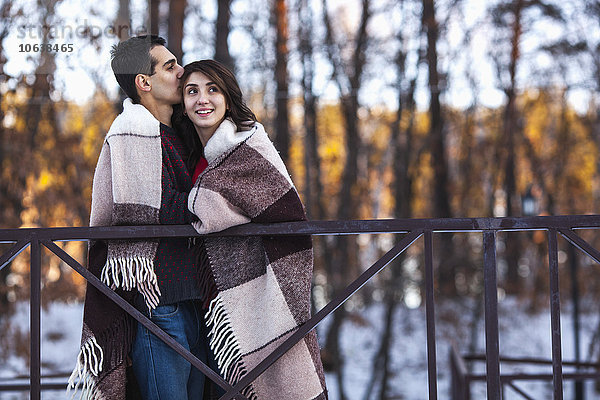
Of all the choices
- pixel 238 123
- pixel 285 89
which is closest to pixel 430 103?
pixel 285 89

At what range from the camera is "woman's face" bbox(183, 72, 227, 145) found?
2328 millimetres

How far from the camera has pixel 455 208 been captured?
34.7 ft

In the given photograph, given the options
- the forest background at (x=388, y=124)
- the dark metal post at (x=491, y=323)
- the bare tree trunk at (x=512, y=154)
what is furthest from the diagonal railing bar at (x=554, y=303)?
the bare tree trunk at (x=512, y=154)

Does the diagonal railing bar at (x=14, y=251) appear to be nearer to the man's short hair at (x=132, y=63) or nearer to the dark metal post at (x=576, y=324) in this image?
the man's short hair at (x=132, y=63)

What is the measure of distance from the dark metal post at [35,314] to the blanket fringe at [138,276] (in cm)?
22

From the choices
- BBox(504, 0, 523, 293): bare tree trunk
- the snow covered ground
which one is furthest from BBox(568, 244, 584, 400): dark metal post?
BBox(504, 0, 523, 293): bare tree trunk

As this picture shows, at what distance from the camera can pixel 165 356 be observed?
2.23m

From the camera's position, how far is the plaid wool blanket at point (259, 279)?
2195 mm

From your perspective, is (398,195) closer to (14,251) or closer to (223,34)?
(223,34)

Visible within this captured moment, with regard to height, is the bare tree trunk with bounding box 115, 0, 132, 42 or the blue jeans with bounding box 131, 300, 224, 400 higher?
the bare tree trunk with bounding box 115, 0, 132, 42

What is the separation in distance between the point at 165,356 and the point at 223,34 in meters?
7.07

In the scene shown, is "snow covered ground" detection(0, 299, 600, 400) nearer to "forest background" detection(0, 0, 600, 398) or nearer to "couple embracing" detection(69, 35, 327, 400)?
"forest background" detection(0, 0, 600, 398)

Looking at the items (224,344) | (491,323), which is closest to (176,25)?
(224,344)

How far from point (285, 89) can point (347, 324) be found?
3.44 metres
